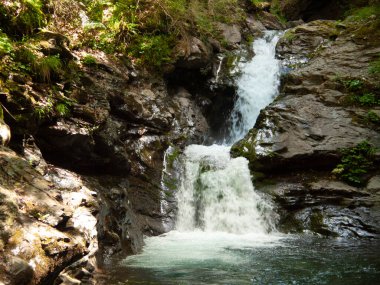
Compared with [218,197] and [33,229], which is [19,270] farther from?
[218,197]

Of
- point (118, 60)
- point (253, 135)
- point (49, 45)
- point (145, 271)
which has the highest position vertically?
point (118, 60)

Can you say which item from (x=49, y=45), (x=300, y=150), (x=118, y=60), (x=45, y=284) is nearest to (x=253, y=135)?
(x=300, y=150)

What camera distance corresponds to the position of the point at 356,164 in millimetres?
8633

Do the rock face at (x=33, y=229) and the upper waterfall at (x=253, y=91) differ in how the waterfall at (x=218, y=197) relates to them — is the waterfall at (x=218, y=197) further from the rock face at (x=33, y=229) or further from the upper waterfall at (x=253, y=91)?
the rock face at (x=33, y=229)

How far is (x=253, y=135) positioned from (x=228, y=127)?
276 cm

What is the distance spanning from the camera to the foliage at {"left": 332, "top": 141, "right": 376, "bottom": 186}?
854 cm

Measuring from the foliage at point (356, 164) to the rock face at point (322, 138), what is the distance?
0.18 metres

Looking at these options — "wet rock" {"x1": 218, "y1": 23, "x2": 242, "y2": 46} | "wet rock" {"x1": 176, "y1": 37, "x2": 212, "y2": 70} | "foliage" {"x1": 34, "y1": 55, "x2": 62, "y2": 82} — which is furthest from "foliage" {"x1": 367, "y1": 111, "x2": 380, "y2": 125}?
"foliage" {"x1": 34, "y1": 55, "x2": 62, "y2": 82}

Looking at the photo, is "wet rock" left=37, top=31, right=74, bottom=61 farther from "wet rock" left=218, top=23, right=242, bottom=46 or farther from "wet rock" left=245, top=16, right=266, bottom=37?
"wet rock" left=245, top=16, right=266, bottom=37

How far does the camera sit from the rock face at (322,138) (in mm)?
8102

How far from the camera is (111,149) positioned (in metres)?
7.14

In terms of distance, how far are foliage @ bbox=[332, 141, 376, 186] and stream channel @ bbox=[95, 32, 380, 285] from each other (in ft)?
6.02

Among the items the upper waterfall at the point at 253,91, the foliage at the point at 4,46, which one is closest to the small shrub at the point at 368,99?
the upper waterfall at the point at 253,91

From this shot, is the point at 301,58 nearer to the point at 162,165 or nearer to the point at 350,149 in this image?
the point at 350,149
